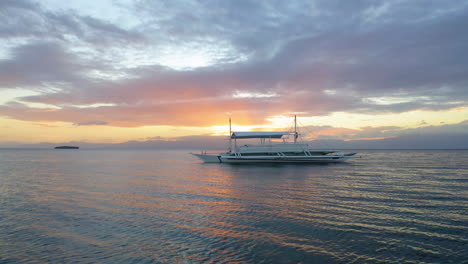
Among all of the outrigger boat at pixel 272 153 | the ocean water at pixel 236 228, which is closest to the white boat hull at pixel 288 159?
the outrigger boat at pixel 272 153

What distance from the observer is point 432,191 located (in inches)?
1240

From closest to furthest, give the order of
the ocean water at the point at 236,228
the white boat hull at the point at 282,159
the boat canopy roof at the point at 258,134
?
the ocean water at the point at 236,228
the boat canopy roof at the point at 258,134
the white boat hull at the point at 282,159

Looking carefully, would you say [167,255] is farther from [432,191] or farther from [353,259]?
[432,191]

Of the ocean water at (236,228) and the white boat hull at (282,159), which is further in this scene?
the white boat hull at (282,159)

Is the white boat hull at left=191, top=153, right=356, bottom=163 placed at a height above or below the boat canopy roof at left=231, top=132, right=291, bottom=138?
below

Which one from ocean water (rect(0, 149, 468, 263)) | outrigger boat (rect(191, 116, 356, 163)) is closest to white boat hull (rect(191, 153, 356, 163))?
outrigger boat (rect(191, 116, 356, 163))

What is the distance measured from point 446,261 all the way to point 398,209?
10663mm

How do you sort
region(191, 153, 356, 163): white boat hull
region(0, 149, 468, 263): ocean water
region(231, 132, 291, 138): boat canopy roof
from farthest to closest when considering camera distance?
1. region(191, 153, 356, 163): white boat hull
2. region(231, 132, 291, 138): boat canopy roof
3. region(0, 149, 468, 263): ocean water

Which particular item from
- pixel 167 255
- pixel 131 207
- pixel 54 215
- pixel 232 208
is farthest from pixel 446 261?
pixel 54 215

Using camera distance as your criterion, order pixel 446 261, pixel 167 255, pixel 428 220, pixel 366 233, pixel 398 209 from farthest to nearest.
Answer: pixel 398 209, pixel 428 220, pixel 366 233, pixel 167 255, pixel 446 261

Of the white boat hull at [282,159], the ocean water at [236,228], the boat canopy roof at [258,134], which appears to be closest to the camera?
the ocean water at [236,228]

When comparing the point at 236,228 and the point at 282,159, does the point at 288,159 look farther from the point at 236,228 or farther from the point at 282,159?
the point at 236,228

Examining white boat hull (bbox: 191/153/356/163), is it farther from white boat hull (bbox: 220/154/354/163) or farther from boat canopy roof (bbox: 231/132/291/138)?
boat canopy roof (bbox: 231/132/291/138)

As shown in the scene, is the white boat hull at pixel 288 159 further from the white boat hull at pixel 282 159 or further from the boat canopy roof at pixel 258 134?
the boat canopy roof at pixel 258 134
